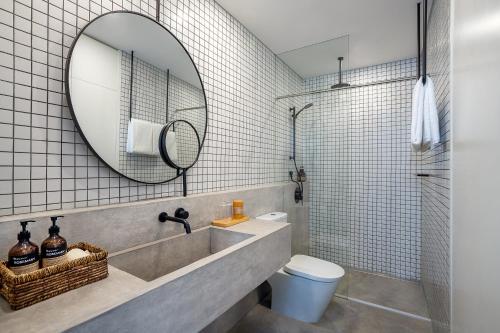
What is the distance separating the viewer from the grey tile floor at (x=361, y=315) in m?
1.81

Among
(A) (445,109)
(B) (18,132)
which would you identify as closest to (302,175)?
(A) (445,109)

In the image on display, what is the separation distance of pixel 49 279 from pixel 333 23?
236 cm

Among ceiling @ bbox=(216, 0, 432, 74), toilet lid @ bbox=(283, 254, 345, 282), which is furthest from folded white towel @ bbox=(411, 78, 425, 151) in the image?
toilet lid @ bbox=(283, 254, 345, 282)

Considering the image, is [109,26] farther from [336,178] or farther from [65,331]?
[336,178]

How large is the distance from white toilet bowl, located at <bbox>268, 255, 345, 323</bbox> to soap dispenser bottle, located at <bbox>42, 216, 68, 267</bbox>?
5.11ft

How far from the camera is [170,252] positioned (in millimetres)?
1286

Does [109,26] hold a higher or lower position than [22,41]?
higher

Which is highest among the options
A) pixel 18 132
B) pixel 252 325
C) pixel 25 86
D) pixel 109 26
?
pixel 109 26

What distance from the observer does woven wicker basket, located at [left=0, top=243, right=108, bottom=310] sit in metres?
0.62

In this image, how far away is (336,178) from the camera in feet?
7.94

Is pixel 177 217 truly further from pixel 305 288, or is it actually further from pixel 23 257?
pixel 305 288

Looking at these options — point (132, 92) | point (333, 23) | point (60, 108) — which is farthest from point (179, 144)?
point (333, 23)

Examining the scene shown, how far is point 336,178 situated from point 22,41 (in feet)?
7.79

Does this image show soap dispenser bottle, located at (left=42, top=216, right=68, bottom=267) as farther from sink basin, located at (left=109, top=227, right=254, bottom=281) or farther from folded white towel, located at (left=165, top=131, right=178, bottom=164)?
folded white towel, located at (left=165, top=131, right=178, bottom=164)
